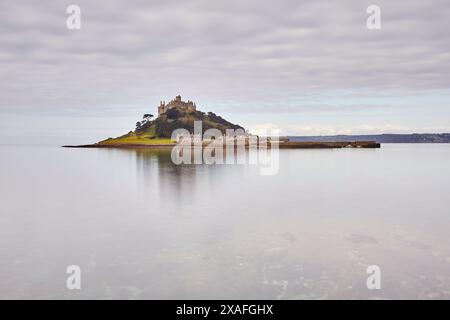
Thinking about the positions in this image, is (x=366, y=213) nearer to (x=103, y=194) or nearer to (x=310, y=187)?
(x=310, y=187)

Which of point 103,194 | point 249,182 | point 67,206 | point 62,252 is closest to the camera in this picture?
point 62,252

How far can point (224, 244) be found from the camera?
17.0 meters

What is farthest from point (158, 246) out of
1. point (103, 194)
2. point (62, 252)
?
point (103, 194)

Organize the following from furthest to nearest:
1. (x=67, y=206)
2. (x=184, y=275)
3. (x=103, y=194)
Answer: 1. (x=103, y=194)
2. (x=67, y=206)
3. (x=184, y=275)

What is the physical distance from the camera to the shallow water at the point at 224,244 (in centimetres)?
1203

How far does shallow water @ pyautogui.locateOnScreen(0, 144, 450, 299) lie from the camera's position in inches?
474

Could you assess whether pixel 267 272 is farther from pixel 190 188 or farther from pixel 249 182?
pixel 249 182

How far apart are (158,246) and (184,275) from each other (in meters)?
4.01

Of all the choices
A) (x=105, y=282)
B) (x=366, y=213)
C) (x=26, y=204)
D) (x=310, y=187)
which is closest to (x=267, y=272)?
(x=105, y=282)

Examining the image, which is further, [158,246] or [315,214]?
[315,214]

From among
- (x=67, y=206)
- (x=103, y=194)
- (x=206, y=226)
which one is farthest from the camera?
(x=103, y=194)

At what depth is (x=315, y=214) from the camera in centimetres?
2420

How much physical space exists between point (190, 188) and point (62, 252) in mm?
20615

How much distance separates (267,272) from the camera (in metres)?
13.3
